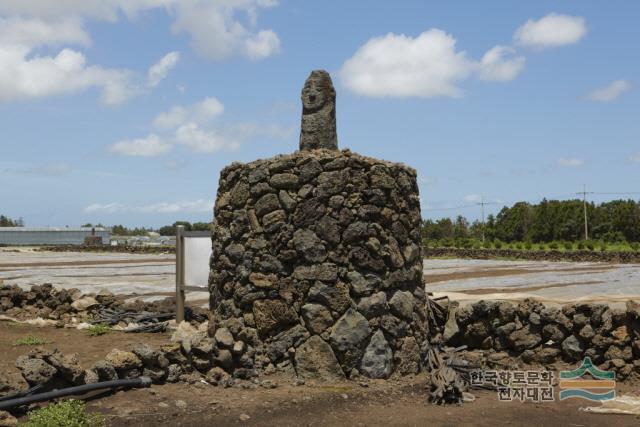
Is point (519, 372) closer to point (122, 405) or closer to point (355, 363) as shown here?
point (355, 363)

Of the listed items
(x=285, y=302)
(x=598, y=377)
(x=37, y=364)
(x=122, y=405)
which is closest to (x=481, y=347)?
(x=598, y=377)

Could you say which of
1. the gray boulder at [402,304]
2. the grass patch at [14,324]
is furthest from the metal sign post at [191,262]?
the gray boulder at [402,304]

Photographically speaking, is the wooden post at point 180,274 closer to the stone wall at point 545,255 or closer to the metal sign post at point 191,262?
the metal sign post at point 191,262

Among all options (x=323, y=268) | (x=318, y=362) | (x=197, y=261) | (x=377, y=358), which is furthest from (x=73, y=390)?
(x=197, y=261)

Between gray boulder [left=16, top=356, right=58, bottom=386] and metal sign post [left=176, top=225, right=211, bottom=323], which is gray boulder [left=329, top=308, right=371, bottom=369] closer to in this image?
gray boulder [left=16, top=356, right=58, bottom=386]

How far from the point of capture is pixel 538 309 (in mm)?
10227

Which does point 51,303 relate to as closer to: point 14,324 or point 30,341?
point 14,324

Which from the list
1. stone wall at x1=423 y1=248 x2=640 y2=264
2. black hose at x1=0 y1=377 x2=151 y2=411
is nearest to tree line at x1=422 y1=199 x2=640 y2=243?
stone wall at x1=423 y1=248 x2=640 y2=264

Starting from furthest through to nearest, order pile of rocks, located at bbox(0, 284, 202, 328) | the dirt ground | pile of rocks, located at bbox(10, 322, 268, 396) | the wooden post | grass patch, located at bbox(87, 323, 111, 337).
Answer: pile of rocks, located at bbox(0, 284, 202, 328) → the wooden post → grass patch, located at bbox(87, 323, 111, 337) → pile of rocks, located at bbox(10, 322, 268, 396) → the dirt ground

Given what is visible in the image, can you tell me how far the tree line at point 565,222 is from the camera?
6344 centimetres

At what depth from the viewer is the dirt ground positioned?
711 centimetres

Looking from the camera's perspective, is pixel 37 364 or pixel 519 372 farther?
pixel 519 372

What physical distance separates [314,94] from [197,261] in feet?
13.3

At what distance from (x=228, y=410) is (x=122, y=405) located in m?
1.22
